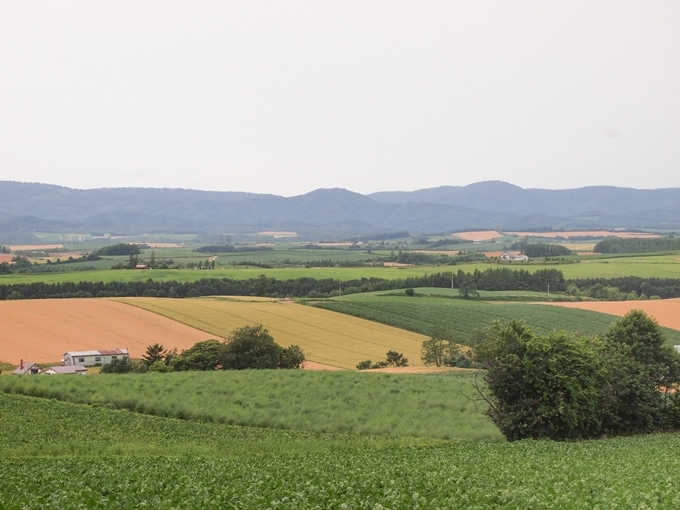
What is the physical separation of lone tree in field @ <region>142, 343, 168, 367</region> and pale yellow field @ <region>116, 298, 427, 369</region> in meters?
8.94

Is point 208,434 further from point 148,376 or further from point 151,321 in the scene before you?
point 151,321

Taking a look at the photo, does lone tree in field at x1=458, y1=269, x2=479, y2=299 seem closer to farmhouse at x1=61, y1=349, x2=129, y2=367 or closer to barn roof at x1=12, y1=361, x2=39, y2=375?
farmhouse at x1=61, y1=349, x2=129, y2=367

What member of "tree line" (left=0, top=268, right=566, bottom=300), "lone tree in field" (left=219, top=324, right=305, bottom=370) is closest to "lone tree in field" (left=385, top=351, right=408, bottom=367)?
"lone tree in field" (left=219, top=324, right=305, bottom=370)

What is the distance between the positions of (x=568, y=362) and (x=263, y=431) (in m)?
13.4

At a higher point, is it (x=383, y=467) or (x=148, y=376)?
(x=383, y=467)

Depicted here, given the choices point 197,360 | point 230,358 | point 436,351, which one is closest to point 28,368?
point 197,360

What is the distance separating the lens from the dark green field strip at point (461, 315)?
71562mm

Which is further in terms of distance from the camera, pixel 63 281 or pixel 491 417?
pixel 63 281

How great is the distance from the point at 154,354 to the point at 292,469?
41.1 metres

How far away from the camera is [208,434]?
93.5ft

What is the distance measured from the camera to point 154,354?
56.7 m

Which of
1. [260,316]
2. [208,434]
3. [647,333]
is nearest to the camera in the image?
[208,434]

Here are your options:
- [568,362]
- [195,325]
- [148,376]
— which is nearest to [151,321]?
[195,325]

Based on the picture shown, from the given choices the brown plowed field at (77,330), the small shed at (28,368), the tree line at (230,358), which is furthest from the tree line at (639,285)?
the small shed at (28,368)
